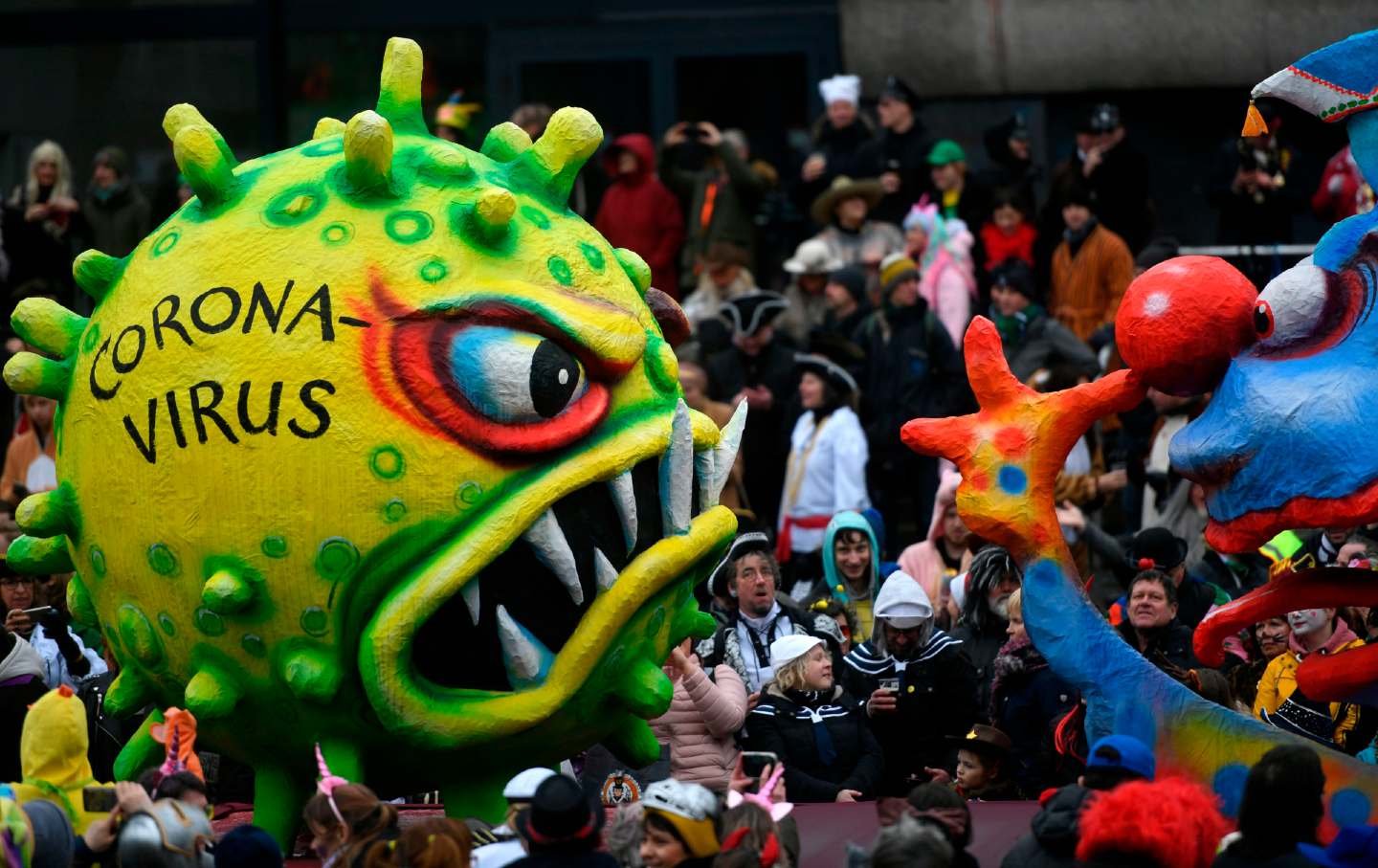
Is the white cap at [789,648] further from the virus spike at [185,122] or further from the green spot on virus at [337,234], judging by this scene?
the virus spike at [185,122]

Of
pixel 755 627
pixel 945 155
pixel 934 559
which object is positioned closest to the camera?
pixel 755 627

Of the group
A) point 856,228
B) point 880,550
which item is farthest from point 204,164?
point 856,228

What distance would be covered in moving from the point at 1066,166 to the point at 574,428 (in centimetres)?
842

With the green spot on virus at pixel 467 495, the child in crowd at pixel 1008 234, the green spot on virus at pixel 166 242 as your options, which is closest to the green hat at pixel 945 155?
the child in crowd at pixel 1008 234

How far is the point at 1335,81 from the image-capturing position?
7848 mm

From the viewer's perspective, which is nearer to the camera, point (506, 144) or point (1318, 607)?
point (1318, 607)

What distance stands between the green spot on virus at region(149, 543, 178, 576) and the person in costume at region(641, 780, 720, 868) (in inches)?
66.3

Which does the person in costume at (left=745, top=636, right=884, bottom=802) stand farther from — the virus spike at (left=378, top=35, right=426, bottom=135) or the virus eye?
the virus spike at (left=378, top=35, right=426, bottom=135)

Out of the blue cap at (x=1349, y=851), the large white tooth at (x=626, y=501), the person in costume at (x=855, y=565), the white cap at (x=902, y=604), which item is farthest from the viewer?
the person in costume at (x=855, y=565)

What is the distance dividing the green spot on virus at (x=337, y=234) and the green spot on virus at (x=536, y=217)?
22.8 inches

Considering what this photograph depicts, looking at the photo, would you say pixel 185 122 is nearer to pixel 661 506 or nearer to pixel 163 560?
pixel 163 560

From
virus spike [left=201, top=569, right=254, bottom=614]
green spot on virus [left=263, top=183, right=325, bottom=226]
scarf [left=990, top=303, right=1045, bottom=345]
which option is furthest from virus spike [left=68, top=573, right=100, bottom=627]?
scarf [left=990, top=303, right=1045, bottom=345]

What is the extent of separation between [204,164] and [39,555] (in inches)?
56.8

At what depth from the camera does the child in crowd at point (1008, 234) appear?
1560 cm
